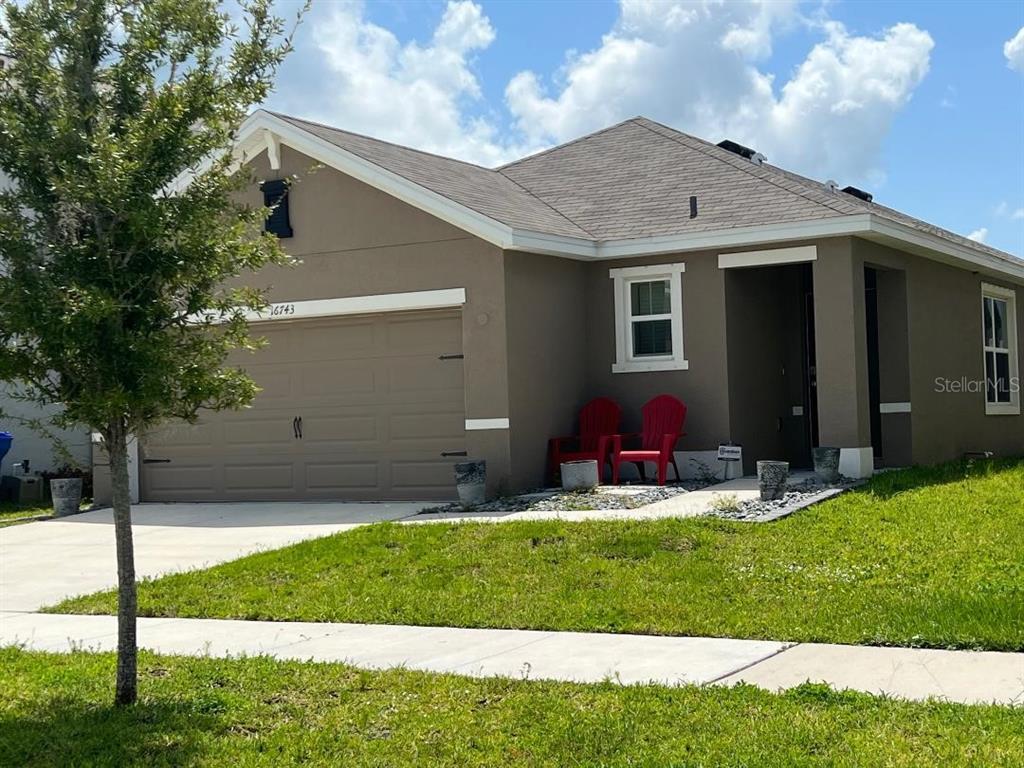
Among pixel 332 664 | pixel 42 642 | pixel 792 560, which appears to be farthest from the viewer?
pixel 792 560

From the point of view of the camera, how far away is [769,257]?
15.4 m

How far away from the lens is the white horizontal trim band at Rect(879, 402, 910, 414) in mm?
16719

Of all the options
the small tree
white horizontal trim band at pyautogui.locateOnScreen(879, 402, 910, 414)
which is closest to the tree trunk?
the small tree

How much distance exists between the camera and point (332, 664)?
743 cm

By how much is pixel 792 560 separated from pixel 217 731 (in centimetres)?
507

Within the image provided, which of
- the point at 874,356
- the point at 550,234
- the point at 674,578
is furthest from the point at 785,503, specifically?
the point at 874,356

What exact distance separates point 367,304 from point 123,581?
363 inches

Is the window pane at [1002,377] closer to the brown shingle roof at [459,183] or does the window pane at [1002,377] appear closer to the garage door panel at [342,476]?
the brown shingle roof at [459,183]

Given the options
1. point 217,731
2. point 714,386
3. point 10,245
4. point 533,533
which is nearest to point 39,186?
point 10,245

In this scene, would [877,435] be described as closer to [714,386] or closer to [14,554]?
[714,386]

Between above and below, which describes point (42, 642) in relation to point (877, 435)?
below

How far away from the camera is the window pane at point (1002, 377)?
20.6 m

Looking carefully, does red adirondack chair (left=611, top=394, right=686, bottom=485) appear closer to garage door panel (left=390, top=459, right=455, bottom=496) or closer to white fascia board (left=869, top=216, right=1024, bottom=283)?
garage door panel (left=390, top=459, right=455, bottom=496)

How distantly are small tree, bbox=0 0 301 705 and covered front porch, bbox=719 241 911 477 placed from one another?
31.0 ft
